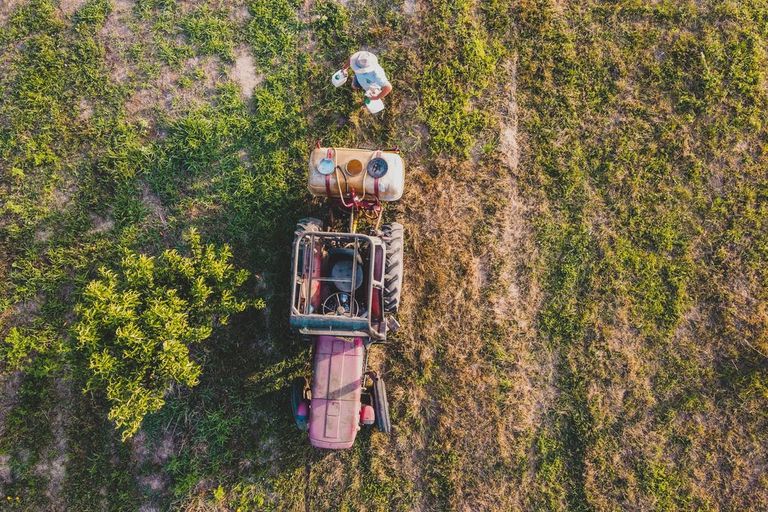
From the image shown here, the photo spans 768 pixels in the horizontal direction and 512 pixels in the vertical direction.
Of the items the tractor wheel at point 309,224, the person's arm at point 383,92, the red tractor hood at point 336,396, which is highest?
the person's arm at point 383,92

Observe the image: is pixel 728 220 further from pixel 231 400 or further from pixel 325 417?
pixel 231 400

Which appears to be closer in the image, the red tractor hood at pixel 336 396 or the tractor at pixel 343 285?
the tractor at pixel 343 285

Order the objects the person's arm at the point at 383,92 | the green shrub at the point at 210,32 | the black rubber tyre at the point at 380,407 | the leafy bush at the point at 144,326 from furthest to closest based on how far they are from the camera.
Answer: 1. the green shrub at the point at 210,32
2. the person's arm at the point at 383,92
3. the black rubber tyre at the point at 380,407
4. the leafy bush at the point at 144,326

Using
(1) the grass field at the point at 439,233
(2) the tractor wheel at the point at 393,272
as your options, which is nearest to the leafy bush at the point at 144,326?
(1) the grass field at the point at 439,233

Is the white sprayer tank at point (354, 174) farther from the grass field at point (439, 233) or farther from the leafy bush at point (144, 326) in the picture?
the leafy bush at point (144, 326)

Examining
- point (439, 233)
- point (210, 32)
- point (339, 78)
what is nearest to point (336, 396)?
point (439, 233)

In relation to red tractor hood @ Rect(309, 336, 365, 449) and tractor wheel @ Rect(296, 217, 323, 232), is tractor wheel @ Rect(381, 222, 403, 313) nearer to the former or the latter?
red tractor hood @ Rect(309, 336, 365, 449)

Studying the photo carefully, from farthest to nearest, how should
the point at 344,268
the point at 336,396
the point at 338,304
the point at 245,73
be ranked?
the point at 245,73
the point at 344,268
the point at 336,396
the point at 338,304

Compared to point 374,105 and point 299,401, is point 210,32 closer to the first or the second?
point 374,105
